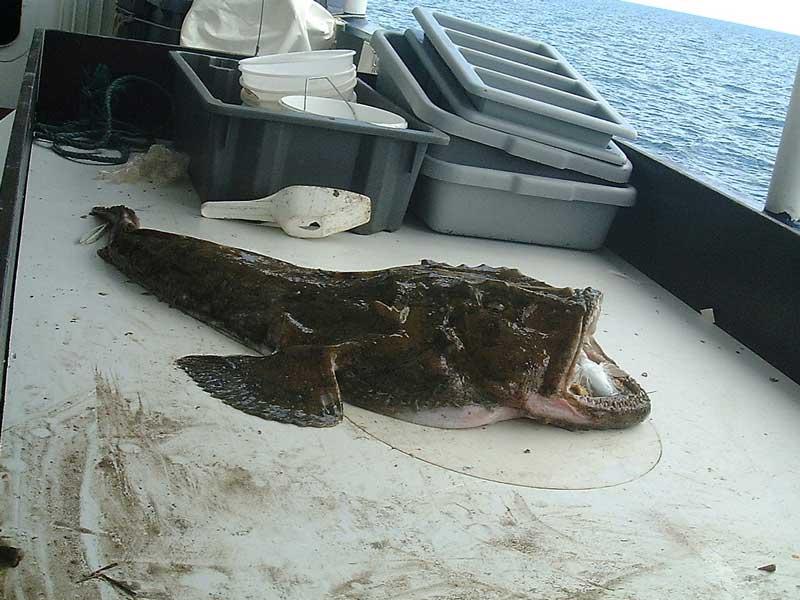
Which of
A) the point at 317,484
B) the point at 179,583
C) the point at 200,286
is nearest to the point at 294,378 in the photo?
the point at 317,484

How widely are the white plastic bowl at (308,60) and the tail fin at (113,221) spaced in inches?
40.4

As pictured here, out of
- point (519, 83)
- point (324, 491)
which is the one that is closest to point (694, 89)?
point (519, 83)

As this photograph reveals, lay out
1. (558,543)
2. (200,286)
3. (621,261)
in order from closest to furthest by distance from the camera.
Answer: (558,543) < (200,286) < (621,261)

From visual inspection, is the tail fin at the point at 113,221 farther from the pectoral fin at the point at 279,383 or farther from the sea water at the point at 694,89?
the sea water at the point at 694,89

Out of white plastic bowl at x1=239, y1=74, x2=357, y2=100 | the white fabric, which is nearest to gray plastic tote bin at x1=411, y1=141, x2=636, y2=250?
white plastic bowl at x1=239, y1=74, x2=357, y2=100

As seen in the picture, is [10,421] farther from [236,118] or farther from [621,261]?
[621,261]

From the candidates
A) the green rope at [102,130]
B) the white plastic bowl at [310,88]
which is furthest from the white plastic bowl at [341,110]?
the green rope at [102,130]

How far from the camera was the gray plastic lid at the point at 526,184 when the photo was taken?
11.5 feet

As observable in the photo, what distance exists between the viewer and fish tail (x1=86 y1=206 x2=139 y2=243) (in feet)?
9.38

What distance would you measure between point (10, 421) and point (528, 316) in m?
1.23

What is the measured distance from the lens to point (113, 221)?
295 cm

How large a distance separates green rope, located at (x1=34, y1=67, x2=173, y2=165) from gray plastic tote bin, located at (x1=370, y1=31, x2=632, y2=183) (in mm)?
1097

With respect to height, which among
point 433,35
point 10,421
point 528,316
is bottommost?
point 10,421

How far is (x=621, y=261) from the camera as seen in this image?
3.83 metres
